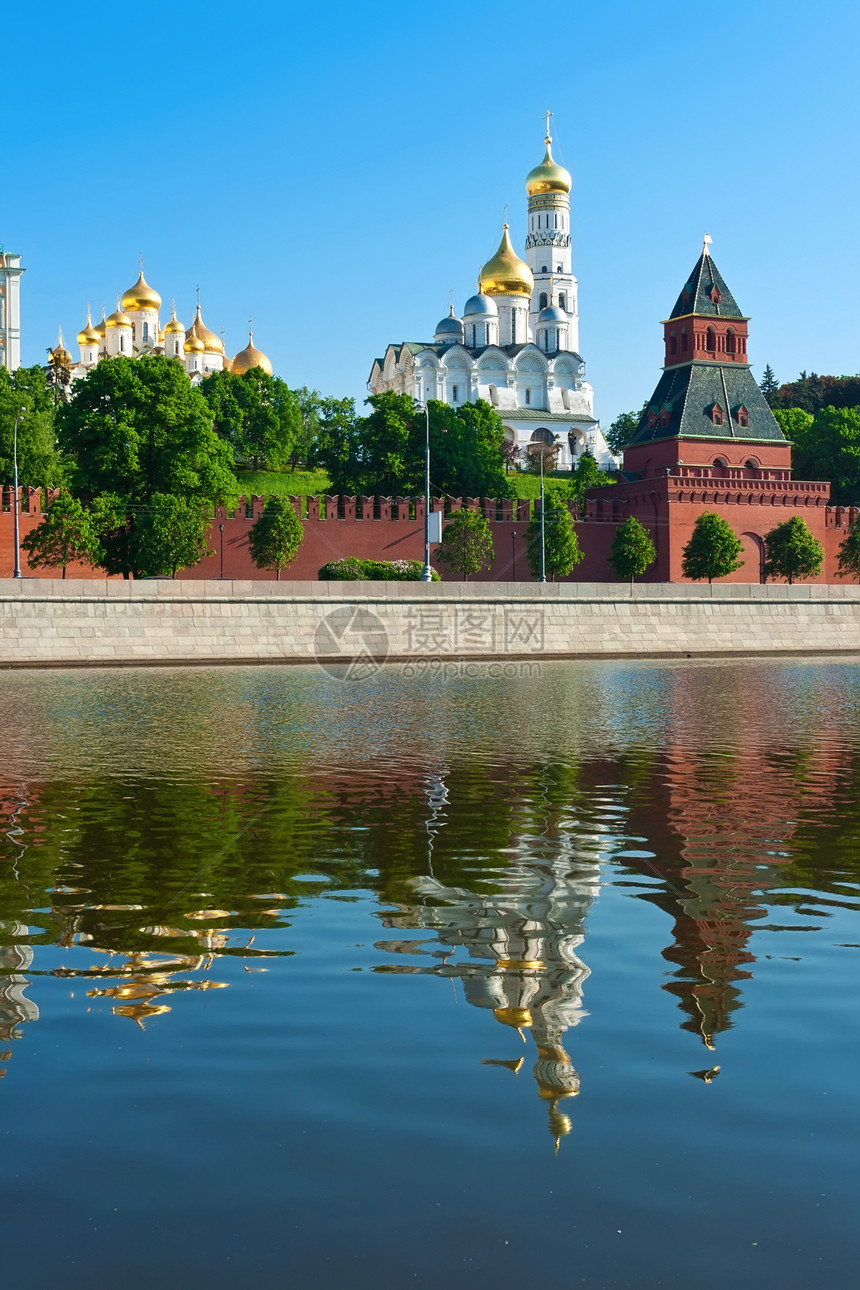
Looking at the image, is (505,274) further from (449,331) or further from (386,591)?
(386,591)

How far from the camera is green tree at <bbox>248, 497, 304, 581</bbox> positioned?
54781 millimetres

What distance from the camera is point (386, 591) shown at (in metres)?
43.2

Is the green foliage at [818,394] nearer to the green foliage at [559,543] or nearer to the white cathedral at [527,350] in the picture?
the white cathedral at [527,350]

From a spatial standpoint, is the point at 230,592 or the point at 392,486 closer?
the point at 230,592

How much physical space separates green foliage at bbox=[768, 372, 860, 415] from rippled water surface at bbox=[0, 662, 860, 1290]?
281ft

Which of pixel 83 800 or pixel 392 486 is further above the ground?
pixel 392 486

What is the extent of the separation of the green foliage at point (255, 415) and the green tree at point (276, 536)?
27.6 meters

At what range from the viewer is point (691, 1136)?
492 centimetres

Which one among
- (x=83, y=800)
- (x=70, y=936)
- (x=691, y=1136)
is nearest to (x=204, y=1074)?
(x=691, y=1136)

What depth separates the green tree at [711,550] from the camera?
59.7 metres

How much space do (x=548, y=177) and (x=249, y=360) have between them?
3049 centimetres

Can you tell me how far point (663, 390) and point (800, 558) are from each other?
1155 cm

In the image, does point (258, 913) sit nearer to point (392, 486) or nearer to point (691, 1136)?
point (691, 1136)

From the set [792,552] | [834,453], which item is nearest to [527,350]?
[834,453]
